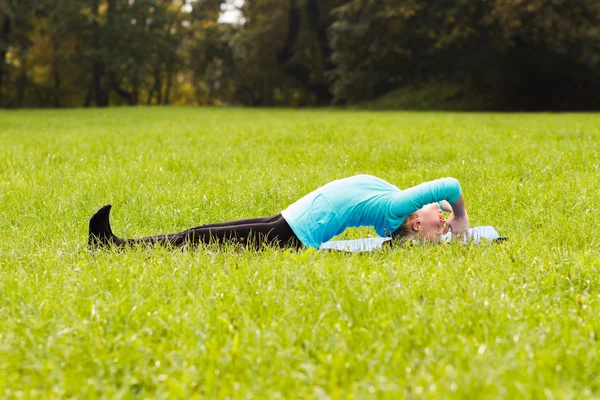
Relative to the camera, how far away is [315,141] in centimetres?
1009

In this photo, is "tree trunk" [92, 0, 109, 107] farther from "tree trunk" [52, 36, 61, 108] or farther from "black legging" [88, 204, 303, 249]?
"black legging" [88, 204, 303, 249]

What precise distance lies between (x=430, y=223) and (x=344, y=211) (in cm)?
63

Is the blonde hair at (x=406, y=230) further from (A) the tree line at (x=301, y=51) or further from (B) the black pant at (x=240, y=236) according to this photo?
(A) the tree line at (x=301, y=51)

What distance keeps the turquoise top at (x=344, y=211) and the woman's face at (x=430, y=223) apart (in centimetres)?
17

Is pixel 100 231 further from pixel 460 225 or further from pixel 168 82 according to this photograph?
pixel 168 82

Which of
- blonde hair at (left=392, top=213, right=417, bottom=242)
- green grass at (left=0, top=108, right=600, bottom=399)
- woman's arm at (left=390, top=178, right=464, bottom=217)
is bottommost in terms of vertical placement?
green grass at (left=0, top=108, right=600, bottom=399)

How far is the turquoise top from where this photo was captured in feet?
13.9

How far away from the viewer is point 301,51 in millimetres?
34250

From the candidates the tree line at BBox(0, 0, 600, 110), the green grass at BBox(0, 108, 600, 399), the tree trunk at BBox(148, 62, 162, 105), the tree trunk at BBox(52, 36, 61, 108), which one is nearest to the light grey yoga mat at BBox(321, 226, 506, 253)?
the green grass at BBox(0, 108, 600, 399)

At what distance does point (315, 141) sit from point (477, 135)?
282 centimetres

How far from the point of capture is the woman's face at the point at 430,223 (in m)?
4.29

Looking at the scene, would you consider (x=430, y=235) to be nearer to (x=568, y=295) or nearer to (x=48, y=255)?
(x=568, y=295)

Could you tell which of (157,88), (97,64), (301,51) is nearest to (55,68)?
(97,64)

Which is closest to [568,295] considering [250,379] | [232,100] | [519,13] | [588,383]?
[588,383]
